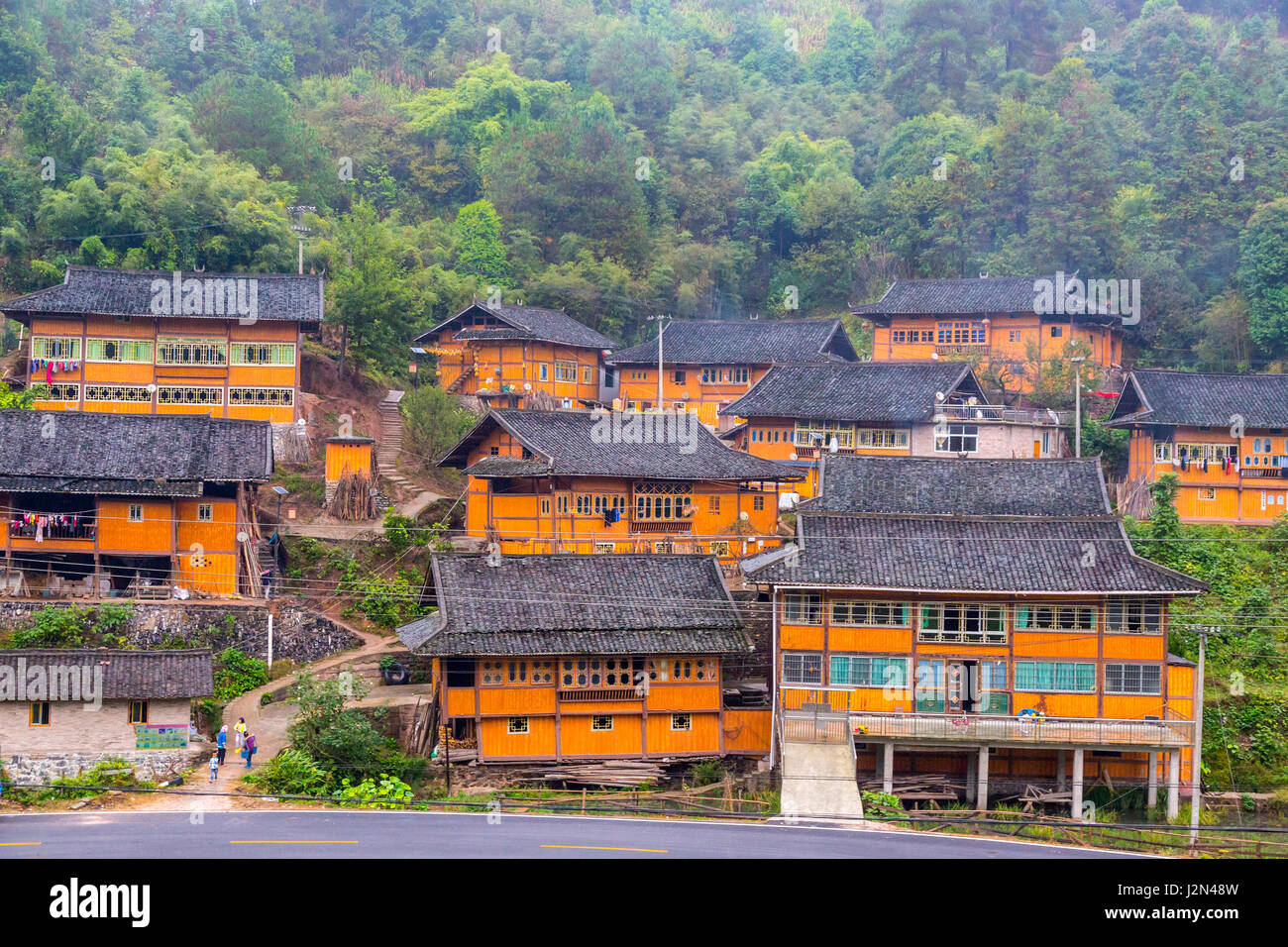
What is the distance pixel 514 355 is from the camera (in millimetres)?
55781

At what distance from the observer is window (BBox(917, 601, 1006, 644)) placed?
32.9m

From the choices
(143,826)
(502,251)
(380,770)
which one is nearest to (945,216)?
(502,251)

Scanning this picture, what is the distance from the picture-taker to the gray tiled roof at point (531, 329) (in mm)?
55312

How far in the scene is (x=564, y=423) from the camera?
42.0 metres

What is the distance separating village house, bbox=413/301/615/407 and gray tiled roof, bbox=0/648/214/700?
24597 millimetres

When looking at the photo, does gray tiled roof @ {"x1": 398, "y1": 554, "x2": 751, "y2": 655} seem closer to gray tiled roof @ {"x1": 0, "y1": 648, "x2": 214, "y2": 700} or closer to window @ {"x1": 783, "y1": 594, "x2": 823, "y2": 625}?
window @ {"x1": 783, "y1": 594, "x2": 823, "y2": 625}

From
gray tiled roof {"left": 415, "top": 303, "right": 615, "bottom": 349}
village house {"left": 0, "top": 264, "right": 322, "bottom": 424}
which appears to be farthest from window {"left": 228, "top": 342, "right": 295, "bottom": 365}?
gray tiled roof {"left": 415, "top": 303, "right": 615, "bottom": 349}

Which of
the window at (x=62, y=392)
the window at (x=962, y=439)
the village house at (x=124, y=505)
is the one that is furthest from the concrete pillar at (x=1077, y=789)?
the window at (x=62, y=392)

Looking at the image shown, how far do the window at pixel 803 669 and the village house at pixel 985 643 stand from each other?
4 cm

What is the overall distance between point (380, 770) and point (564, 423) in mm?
14865

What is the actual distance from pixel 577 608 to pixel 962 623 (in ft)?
31.7

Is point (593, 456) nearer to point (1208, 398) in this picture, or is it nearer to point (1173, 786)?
point (1173, 786)

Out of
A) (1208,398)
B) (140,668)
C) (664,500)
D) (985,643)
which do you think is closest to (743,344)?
(664,500)

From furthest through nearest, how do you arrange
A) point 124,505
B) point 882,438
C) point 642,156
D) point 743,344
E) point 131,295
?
point 642,156 < point 743,344 < point 882,438 < point 131,295 < point 124,505
